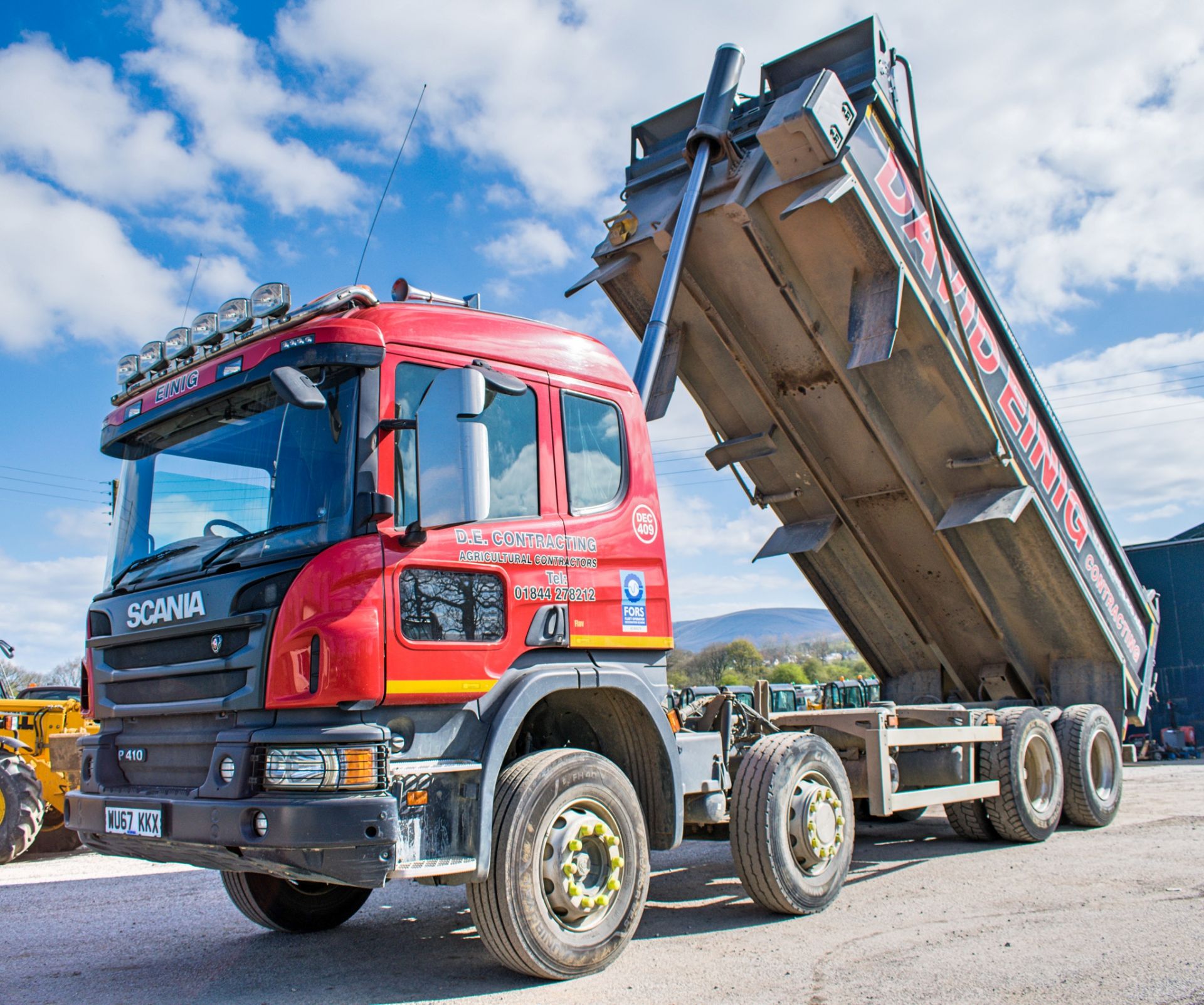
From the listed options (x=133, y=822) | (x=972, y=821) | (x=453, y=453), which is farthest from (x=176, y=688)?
(x=972, y=821)

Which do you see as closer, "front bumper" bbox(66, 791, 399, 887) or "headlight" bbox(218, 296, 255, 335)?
"front bumper" bbox(66, 791, 399, 887)


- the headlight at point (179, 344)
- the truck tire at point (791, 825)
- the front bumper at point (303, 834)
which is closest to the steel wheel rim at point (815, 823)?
the truck tire at point (791, 825)

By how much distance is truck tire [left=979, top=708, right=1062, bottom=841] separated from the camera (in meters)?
7.07

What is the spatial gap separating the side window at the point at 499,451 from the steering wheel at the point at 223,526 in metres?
0.70

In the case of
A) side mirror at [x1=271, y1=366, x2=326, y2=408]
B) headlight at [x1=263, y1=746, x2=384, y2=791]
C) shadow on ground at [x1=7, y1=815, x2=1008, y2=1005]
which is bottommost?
shadow on ground at [x1=7, y1=815, x2=1008, y2=1005]

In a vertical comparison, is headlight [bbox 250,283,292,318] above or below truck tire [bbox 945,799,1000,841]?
above

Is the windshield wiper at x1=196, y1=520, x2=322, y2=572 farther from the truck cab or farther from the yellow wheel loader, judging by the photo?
the yellow wheel loader

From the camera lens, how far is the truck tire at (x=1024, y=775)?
7.07m

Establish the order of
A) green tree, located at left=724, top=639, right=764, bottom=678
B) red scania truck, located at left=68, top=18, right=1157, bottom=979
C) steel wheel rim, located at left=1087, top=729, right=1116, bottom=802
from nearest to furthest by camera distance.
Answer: red scania truck, located at left=68, top=18, right=1157, bottom=979, steel wheel rim, located at left=1087, top=729, right=1116, bottom=802, green tree, located at left=724, top=639, right=764, bottom=678

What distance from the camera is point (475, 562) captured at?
416 centimetres

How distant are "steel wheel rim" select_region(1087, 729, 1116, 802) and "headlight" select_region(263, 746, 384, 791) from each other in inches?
242

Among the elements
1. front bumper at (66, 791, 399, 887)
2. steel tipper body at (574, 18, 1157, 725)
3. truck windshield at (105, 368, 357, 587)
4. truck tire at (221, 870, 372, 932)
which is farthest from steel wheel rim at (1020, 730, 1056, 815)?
truck windshield at (105, 368, 357, 587)

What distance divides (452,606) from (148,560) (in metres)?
1.47

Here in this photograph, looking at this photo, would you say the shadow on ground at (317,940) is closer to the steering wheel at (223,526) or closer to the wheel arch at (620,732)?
the wheel arch at (620,732)
